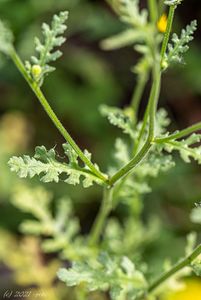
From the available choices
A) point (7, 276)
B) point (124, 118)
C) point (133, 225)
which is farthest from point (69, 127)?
point (124, 118)

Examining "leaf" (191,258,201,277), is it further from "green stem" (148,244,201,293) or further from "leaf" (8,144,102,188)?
"leaf" (8,144,102,188)

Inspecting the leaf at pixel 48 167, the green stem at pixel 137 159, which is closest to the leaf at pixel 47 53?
the leaf at pixel 48 167

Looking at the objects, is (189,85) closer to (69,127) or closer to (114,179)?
(69,127)

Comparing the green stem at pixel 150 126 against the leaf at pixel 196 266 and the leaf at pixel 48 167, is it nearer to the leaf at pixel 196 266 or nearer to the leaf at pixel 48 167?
the leaf at pixel 48 167

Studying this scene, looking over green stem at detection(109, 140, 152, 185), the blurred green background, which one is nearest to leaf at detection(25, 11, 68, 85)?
green stem at detection(109, 140, 152, 185)

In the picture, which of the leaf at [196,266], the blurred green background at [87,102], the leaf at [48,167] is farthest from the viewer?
the blurred green background at [87,102]

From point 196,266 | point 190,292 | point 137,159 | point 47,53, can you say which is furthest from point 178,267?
point 190,292
